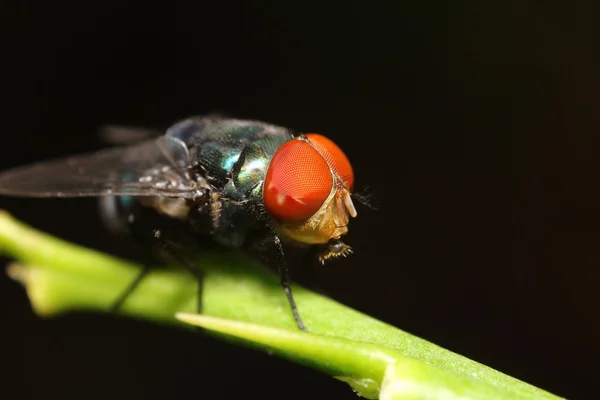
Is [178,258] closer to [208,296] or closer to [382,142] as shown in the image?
[208,296]

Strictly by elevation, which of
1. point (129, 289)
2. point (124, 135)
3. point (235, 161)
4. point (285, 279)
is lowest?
point (129, 289)

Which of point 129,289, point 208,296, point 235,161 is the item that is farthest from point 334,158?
point 129,289

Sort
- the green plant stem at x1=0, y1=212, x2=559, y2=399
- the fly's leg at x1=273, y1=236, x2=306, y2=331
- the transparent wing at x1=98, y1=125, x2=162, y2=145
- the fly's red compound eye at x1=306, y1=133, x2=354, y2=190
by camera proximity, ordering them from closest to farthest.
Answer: the green plant stem at x1=0, y1=212, x2=559, y2=399, the fly's leg at x1=273, y1=236, x2=306, y2=331, the fly's red compound eye at x1=306, y1=133, x2=354, y2=190, the transparent wing at x1=98, y1=125, x2=162, y2=145

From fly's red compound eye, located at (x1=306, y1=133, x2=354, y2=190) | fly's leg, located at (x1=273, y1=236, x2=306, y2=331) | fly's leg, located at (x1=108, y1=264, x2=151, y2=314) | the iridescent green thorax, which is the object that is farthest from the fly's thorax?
fly's leg, located at (x1=108, y1=264, x2=151, y2=314)

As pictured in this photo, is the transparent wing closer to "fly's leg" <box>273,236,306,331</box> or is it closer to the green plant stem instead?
the green plant stem

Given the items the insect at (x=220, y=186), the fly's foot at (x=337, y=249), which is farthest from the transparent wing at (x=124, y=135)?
the fly's foot at (x=337, y=249)

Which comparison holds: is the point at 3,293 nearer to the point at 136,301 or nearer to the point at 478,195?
the point at 136,301

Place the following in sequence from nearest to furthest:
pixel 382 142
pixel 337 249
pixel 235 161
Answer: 1. pixel 337 249
2. pixel 235 161
3. pixel 382 142
